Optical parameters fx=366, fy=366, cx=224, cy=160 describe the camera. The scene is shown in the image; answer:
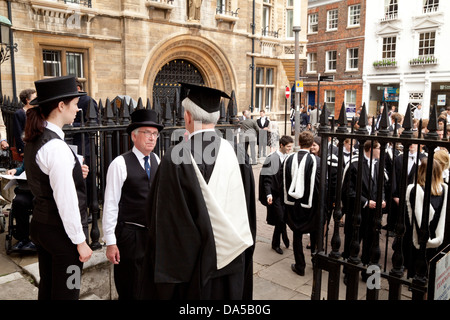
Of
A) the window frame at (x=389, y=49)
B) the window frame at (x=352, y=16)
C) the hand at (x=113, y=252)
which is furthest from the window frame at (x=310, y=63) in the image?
the hand at (x=113, y=252)

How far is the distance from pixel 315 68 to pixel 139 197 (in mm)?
29080

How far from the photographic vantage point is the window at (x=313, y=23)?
29.5m

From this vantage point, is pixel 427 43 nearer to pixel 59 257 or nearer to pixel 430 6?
pixel 430 6

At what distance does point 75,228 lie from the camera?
96.7 inches

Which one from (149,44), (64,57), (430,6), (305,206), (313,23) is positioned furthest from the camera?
(313,23)

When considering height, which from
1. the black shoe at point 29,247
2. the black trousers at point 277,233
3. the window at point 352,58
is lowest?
the black trousers at point 277,233

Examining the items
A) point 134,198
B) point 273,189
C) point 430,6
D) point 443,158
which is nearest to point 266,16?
point 430,6

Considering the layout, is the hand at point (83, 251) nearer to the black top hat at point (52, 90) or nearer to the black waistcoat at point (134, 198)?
the black waistcoat at point (134, 198)

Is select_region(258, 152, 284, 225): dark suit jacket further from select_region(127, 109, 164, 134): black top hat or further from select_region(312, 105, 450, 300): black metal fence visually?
select_region(127, 109, 164, 134): black top hat

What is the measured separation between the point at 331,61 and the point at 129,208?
92.9ft

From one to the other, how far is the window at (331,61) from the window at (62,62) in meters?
21.8

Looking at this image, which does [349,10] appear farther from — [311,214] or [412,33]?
[311,214]

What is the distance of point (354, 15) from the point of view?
88.2 feet

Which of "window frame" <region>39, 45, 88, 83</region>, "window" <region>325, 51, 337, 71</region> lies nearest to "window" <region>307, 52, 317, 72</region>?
"window" <region>325, 51, 337, 71</region>
